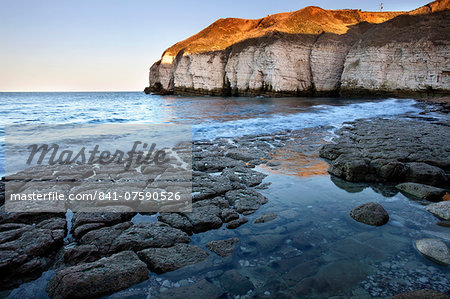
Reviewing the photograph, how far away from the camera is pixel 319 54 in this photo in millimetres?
34281

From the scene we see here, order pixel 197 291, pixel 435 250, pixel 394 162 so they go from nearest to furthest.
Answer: pixel 197 291
pixel 435 250
pixel 394 162

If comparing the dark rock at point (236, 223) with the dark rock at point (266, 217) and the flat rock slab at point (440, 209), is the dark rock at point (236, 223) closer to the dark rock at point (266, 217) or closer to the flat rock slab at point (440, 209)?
the dark rock at point (266, 217)

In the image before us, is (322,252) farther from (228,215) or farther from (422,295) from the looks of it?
(228,215)

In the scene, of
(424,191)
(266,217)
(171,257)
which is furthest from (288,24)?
(171,257)

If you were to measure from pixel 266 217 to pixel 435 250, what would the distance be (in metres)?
1.55

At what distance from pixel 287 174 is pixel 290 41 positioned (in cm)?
3425

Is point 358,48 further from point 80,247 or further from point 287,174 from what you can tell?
point 80,247

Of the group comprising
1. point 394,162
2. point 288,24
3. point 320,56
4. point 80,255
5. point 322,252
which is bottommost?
point 322,252

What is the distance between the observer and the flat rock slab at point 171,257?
2.17 meters

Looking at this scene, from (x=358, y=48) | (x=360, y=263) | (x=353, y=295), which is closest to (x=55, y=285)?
(x=353, y=295)

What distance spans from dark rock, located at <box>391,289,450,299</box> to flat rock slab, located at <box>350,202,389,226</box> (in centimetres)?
110

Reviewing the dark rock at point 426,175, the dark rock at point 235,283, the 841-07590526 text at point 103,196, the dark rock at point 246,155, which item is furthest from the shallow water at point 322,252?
the dark rock at point 246,155

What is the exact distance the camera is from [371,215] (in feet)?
9.40

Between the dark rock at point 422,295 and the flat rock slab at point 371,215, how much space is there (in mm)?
1101
